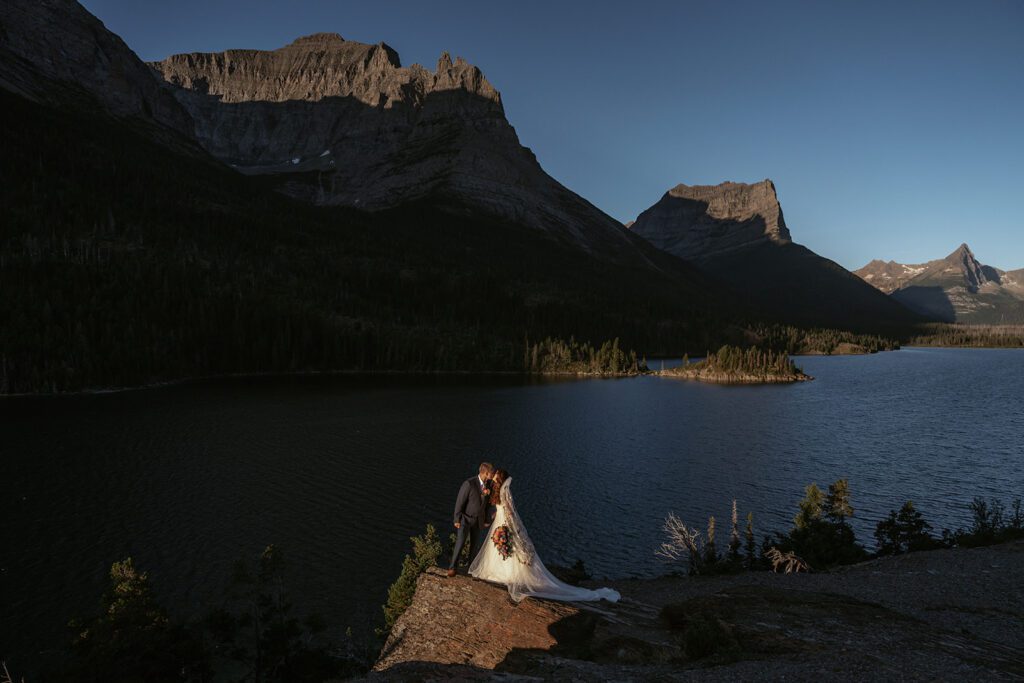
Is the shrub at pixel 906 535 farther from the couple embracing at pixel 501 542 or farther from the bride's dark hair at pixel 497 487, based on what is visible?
the bride's dark hair at pixel 497 487

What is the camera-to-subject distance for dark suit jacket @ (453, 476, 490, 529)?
23.8m

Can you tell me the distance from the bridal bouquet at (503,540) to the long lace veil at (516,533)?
0.16m

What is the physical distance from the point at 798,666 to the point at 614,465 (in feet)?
210

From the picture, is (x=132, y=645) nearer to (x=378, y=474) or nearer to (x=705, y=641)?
(x=705, y=641)

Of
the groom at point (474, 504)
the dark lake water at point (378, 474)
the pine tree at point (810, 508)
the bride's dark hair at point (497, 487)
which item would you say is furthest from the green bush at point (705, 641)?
the pine tree at point (810, 508)

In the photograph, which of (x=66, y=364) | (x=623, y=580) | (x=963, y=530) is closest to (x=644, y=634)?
(x=623, y=580)

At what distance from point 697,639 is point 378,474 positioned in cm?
6003

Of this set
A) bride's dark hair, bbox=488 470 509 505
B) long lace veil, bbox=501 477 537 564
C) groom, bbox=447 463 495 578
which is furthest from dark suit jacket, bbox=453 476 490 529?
long lace veil, bbox=501 477 537 564

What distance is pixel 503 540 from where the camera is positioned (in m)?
23.3

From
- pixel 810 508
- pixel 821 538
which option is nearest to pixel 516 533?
pixel 821 538

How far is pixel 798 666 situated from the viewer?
18.0m

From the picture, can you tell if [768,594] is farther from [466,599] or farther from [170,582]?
[170,582]

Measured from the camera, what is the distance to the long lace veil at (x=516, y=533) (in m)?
23.1

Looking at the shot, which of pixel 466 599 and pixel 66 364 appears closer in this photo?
pixel 466 599
